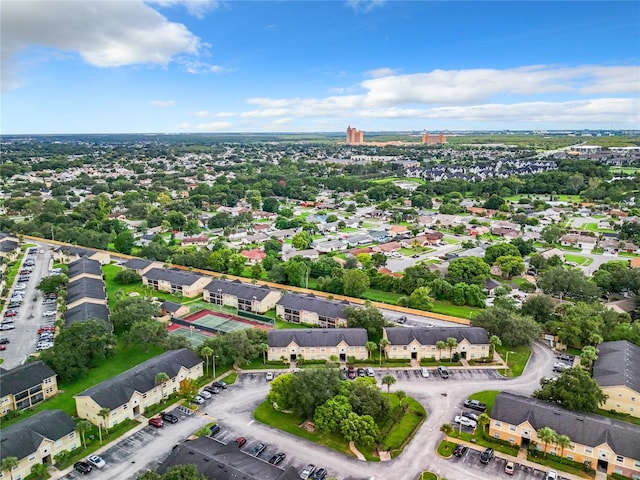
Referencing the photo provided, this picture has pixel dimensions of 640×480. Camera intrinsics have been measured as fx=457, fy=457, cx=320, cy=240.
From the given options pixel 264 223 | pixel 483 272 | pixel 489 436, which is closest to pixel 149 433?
pixel 489 436

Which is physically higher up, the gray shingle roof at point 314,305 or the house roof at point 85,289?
the house roof at point 85,289

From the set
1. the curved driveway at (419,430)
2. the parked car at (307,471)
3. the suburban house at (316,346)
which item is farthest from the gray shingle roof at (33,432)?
the suburban house at (316,346)

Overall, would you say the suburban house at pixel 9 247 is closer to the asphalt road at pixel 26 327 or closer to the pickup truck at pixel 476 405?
the asphalt road at pixel 26 327

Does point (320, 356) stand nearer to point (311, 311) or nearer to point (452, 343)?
point (311, 311)

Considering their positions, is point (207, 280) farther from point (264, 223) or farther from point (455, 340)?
point (264, 223)

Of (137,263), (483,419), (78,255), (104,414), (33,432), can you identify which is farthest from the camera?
(78,255)

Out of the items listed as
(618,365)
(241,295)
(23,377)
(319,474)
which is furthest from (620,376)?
(23,377)
